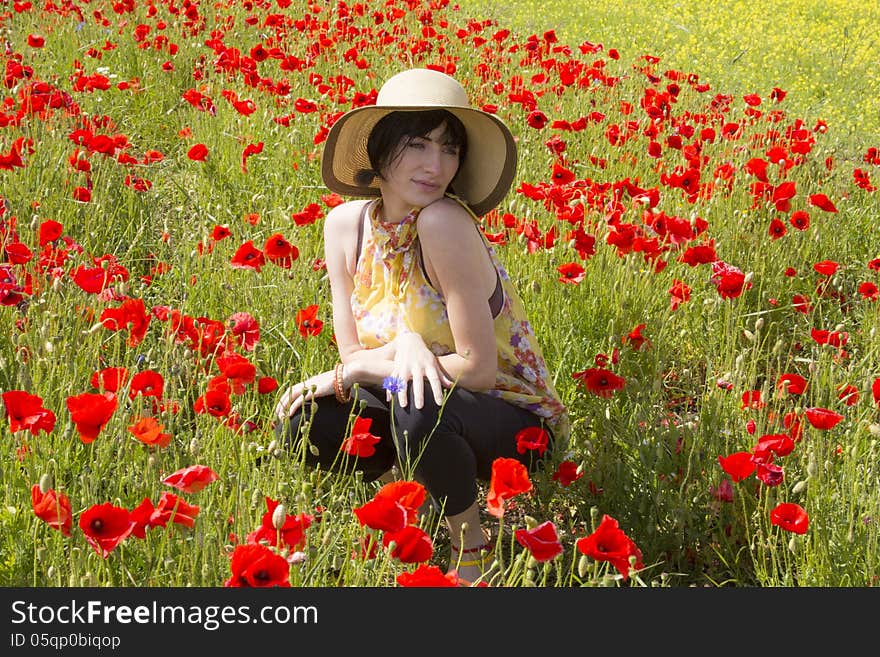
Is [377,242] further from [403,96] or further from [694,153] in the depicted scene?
[694,153]

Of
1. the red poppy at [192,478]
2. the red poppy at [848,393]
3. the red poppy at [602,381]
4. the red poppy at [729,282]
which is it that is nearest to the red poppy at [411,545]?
the red poppy at [192,478]

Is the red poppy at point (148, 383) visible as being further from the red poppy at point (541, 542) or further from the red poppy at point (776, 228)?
the red poppy at point (776, 228)

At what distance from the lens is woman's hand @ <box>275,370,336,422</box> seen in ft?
7.10

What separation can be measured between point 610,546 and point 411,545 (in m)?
0.31

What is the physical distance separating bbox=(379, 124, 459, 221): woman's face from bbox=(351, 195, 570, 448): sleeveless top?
2.2 inches

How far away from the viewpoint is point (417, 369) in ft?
7.11

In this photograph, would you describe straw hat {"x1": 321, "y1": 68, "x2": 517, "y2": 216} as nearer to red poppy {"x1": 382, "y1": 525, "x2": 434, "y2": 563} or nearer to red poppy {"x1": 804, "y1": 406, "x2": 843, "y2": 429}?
red poppy {"x1": 804, "y1": 406, "x2": 843, "y2": 429}

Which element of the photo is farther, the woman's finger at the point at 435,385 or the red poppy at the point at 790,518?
the woman's finger at the point at 435,385

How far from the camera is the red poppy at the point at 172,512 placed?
1435mm

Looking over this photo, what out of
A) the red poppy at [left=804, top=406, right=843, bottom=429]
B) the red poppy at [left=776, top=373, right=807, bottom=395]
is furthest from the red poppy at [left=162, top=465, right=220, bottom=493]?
the red poppy at [left=776, top=373, right=807, bottom=395]

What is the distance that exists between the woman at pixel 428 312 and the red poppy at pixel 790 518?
666 mm

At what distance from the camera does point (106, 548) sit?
→ 1.41 metres

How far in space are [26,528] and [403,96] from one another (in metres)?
1.21

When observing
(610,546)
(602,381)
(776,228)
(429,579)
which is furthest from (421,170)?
(776,228)
